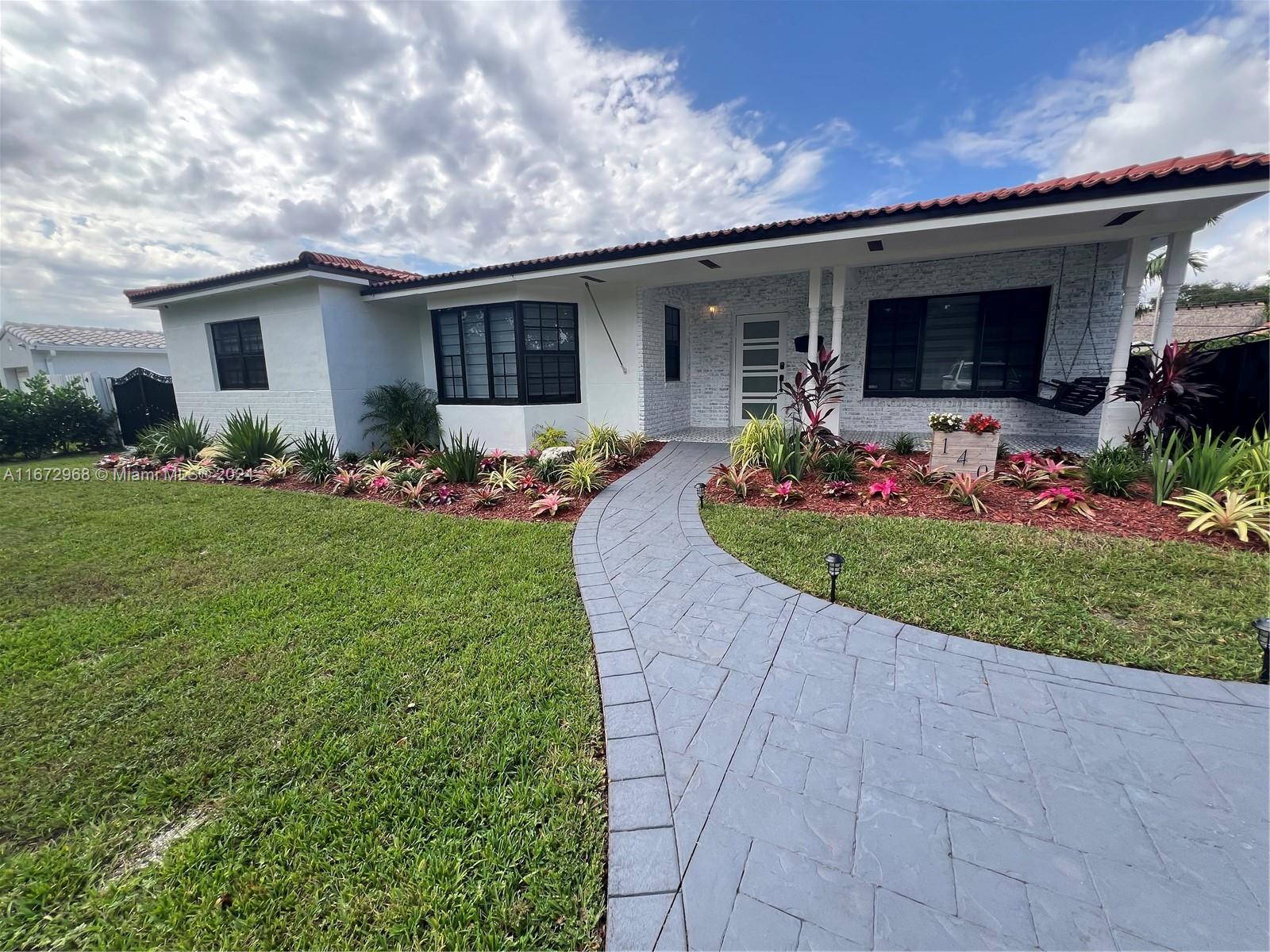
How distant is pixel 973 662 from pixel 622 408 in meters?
7.26

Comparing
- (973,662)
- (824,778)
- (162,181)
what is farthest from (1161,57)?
(162,181)

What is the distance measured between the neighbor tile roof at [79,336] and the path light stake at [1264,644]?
1102 inches

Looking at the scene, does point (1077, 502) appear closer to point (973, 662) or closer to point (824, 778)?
point (973, 662)

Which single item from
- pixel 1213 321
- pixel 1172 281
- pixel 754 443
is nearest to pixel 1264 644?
pixel 754 443

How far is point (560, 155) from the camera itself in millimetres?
10414

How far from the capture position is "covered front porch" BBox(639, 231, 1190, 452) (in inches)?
309

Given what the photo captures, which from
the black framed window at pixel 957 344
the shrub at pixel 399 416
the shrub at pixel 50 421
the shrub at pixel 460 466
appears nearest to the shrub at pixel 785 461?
the black framed window at pixel 957 344

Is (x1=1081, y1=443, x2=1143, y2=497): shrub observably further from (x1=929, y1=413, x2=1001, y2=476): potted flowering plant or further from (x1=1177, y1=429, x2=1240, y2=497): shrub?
(x1=929, y1=413, x2=1001, y2=476): potted flowering plant

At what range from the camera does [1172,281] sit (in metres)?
5.86

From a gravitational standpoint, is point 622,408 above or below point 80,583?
above

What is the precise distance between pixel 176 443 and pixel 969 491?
45.0 feet

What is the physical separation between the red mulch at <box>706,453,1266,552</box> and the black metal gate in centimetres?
1384

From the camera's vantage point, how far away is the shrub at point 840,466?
6078mm

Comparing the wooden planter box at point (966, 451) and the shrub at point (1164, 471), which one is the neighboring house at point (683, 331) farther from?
the wooden planter box at point (966, 451)
